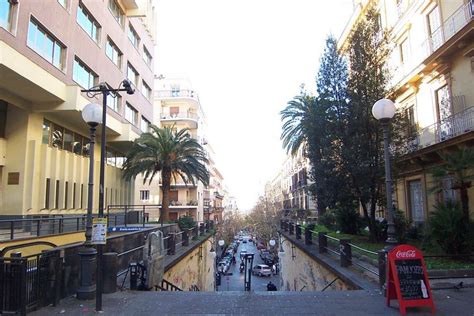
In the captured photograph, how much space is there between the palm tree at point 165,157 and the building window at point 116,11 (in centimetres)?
838

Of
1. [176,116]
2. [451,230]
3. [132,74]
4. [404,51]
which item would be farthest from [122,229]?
[176,116]

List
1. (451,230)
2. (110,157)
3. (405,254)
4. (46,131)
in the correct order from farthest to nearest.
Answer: (110,157), (46,131), (451,230), (405,254)

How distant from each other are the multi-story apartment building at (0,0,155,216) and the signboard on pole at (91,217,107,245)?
9464mm

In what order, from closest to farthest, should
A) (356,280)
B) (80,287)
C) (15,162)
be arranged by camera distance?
(80,287), (356,280), (15,162)

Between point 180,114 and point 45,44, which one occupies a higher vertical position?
point 180,114

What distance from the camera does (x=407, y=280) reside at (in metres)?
7.46

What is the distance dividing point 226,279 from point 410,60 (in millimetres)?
32855

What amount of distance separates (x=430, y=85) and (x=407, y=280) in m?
13.5

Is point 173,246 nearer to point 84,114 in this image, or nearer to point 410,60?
point 84,114

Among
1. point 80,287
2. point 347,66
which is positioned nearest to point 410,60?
point 347,66

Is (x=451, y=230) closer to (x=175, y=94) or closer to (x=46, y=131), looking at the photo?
(x=46, y=131)

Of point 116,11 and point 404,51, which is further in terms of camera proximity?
point 116,11

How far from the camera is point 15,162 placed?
18.4 metres

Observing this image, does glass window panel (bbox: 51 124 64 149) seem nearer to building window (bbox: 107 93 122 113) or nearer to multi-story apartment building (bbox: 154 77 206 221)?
building window (bbox: 107 93 122 113)
